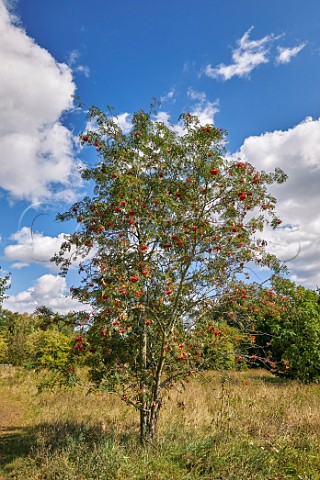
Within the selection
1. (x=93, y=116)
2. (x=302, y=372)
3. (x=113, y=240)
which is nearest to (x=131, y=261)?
(x=113, y=240)


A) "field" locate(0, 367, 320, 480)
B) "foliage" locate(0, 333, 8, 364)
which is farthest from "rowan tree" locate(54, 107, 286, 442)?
"foliage" locate(0, 333, 8, 364)

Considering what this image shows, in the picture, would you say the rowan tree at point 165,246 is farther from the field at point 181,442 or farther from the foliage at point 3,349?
the foliage at point 3,349

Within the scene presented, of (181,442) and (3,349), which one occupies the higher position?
(3,349)

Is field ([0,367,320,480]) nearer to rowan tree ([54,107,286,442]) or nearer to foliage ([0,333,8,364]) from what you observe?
rowan tree ([54,107,286,442])

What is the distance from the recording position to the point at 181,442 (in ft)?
19.8

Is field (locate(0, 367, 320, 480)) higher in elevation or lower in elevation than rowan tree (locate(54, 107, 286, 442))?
lower

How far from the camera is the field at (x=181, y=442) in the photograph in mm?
4957

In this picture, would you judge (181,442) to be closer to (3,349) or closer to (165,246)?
(165,246)

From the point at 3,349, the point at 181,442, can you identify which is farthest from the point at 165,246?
the point at 3,349

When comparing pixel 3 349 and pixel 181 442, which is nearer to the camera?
pixel 181 442

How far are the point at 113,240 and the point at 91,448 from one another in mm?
3820

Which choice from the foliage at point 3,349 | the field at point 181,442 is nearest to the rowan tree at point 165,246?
the field at point 181,442

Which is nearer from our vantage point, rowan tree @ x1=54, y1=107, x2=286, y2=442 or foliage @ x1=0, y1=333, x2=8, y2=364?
rowan tree @ x1=54, y1=107, x2=286, y2=442

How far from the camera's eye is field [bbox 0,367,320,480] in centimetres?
496
